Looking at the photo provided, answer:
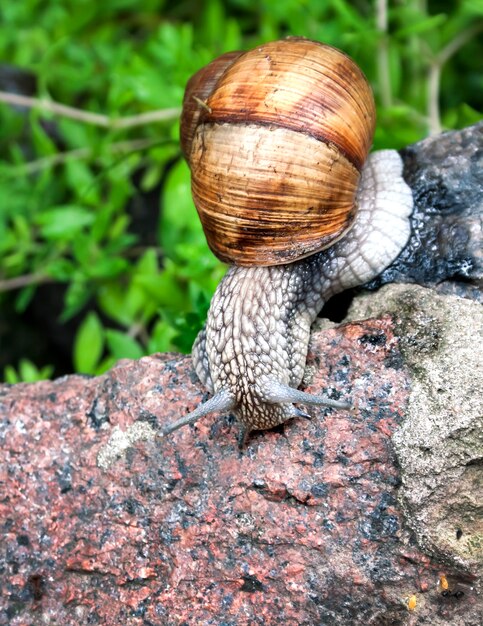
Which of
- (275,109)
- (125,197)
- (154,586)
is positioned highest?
(275,109)

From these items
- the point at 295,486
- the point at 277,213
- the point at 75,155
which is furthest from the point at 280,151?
the point at 75,155

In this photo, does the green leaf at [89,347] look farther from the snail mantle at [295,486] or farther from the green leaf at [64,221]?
the snail mantle at [295,486]

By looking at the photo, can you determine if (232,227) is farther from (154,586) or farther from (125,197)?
(125,197)

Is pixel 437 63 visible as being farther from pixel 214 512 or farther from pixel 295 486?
pixel 214 512

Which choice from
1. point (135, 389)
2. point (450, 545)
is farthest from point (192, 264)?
point (450, 545)

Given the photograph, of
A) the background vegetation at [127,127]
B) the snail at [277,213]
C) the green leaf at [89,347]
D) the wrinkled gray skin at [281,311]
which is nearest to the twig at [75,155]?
the background vegetation at [127,127]

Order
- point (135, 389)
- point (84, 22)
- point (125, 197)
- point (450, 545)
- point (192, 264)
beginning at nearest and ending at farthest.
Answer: point (450, 545) < point (135, 389) < point (192, 264) < point (125, 197) < point (84, 22)

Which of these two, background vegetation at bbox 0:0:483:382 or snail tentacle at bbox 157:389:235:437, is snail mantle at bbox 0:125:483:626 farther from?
background vegetation at bbox 0:0:483:382
